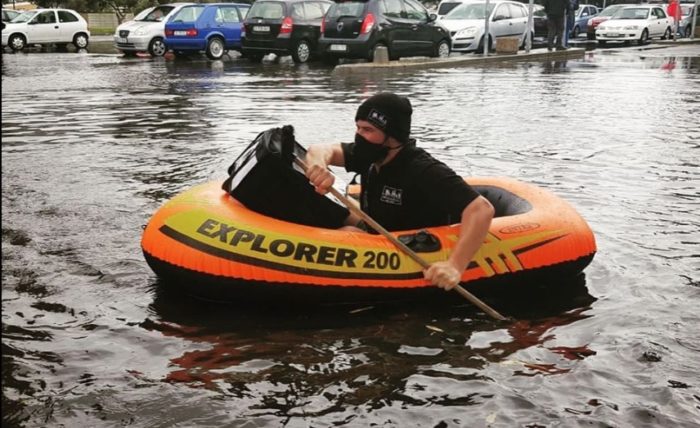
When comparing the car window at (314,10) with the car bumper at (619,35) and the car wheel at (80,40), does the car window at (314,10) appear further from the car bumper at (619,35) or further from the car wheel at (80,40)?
the car bumper at (619,35)

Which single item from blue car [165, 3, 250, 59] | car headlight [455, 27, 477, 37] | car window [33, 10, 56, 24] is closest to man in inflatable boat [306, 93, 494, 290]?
blue car [165, 3, 250, 59]

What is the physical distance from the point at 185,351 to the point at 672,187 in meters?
5.41

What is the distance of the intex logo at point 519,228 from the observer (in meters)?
4.97

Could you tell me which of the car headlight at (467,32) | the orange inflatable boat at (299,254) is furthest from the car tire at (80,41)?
the orange inflatable boat at (299,254)

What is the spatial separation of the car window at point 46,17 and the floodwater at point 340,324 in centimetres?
2096

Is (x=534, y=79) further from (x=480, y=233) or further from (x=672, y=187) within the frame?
(x=480, y=233)

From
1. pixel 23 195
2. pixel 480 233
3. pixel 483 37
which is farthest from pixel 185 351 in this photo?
pixel 483 37

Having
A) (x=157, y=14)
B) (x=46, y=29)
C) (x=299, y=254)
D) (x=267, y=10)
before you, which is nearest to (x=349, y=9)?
(x=267, y=10)

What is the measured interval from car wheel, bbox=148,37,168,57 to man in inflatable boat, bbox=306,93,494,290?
21.5 m

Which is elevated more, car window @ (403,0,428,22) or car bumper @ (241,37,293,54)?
car window @ (403,0,428,22)

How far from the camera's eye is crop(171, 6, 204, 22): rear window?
23.7 m

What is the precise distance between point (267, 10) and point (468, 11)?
259 inches

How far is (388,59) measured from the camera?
20.8 metres

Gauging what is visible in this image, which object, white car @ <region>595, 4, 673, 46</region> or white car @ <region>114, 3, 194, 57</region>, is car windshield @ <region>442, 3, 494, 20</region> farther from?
white car @ <region>595, 4, 673, 46</region>
